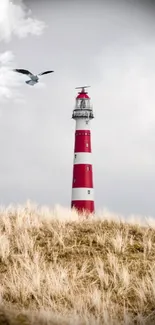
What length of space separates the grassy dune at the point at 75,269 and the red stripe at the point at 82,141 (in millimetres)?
14940

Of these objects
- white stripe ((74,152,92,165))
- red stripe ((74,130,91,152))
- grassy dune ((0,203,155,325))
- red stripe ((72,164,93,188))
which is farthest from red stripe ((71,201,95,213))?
grassy dune ((0,203,155,325))

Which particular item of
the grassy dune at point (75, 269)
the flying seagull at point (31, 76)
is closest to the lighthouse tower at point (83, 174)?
the flying seagull at point (31, 76)

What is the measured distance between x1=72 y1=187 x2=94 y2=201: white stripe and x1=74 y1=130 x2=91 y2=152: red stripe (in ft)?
5.93

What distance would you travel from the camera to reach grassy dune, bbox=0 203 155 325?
7715mm

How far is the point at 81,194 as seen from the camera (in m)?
27.4

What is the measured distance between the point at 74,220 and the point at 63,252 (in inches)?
89.2

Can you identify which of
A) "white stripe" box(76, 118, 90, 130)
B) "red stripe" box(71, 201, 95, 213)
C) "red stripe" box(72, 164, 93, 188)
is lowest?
"red stripe" box(71, 201, 95, 213)

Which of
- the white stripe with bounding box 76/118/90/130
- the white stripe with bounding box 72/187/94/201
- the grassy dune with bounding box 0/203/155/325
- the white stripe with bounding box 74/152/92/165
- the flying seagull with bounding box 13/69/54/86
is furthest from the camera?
the white stripe with bounding box 76/118/90/130

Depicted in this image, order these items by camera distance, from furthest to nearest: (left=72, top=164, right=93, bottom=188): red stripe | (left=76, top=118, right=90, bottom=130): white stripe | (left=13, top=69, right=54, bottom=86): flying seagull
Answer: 1. (left=76, top=118, right=90, bottom=130): white stripe
2. (left=72, top=164, right=93, bottom=188): red stripe
3. (left=13, top=69, right=54, bottom=86): flying seagull

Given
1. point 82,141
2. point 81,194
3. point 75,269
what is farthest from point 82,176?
point 75,269

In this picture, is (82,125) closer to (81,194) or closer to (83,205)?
(81,194)

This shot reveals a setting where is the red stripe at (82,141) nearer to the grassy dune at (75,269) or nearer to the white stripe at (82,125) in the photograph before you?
the white stripe at (82,125)

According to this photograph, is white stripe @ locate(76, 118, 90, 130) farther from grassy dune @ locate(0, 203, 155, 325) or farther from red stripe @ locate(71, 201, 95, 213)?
grassy dune @ locate(0, 203, 155, 325)

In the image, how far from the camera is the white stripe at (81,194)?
89.7ft
